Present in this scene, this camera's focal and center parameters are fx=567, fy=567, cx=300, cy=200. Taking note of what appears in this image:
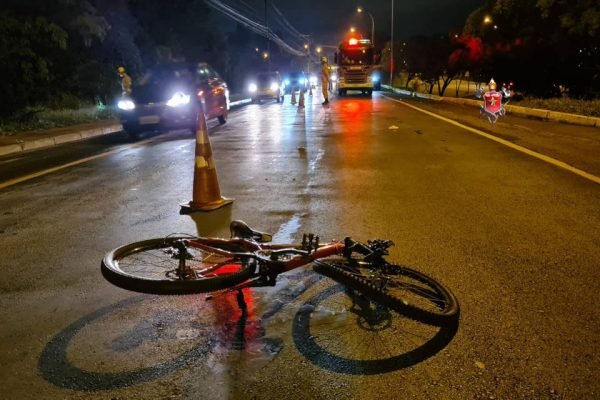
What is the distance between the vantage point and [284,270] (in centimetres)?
371

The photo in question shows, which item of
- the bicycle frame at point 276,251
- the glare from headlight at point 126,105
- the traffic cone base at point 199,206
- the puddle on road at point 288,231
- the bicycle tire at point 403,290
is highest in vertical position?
the glare from headlight at point 126,105

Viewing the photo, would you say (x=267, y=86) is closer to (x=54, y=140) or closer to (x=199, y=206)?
(x=54, y=140)

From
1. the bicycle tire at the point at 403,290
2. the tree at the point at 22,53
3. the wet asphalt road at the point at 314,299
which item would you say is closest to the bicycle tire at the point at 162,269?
the wet asphalt road at the point at 314,299

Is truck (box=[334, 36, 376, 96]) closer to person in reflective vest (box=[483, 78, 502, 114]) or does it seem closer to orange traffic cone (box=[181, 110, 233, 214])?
person in reflective vest (box=[483, 78, 502, 114])

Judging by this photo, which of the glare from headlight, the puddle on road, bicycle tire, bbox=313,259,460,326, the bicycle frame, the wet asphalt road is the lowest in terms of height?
the wet asphalt road

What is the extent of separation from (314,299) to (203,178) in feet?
10.4

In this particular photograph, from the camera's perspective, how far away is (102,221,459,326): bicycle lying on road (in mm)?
3529

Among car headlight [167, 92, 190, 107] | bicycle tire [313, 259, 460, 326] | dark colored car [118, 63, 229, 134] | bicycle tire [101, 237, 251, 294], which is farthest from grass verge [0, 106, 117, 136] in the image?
bicycle tire [313, 259, 460, 326]

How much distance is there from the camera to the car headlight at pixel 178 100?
15.2 m

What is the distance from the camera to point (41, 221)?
21.4 feet

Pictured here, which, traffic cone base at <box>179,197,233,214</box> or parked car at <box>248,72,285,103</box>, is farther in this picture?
parked car at <box>248,72,285,103</box>

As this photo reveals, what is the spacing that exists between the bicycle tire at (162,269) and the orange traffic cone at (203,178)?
7.72 feet

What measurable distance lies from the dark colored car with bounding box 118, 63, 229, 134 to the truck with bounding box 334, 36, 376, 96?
24356 mm

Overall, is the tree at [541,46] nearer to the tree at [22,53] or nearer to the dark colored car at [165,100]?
the dark colored car at [165,100]
